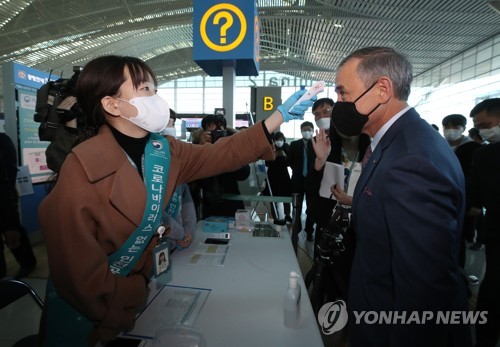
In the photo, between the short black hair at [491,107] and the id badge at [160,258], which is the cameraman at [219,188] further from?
the short black hair at [491,107]

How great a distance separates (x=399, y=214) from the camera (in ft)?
2.79

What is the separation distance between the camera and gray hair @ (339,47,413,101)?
1.11m

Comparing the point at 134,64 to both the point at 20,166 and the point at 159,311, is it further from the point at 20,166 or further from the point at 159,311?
the point at 20,166

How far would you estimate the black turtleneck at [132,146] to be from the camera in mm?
1086

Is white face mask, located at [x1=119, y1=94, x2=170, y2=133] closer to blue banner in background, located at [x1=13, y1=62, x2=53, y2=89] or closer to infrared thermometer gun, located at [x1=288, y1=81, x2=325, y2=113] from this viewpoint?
infrared thermometer gun, located at [x1=288, y1=81, x2=325, y2=113]

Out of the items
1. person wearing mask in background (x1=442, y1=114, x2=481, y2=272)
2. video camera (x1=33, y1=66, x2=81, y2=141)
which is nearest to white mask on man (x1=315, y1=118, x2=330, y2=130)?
video camera (x1=33, y1=66, x2=81, y2=141)

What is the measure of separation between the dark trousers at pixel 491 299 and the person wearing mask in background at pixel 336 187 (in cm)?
82

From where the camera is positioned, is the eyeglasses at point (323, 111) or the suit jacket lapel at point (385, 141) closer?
the suit jacket lapel at point (385, 141)

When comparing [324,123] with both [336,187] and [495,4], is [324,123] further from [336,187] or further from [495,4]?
[495,4]

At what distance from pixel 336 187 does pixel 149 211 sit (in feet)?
4.33

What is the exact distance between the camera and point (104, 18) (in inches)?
397

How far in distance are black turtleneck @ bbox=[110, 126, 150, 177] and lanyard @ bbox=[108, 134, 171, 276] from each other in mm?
35

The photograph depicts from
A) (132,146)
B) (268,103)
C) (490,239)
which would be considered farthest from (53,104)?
(268,103)

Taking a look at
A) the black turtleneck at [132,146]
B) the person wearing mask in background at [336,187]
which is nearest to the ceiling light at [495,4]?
the person wearing mask in background at [336,187]
